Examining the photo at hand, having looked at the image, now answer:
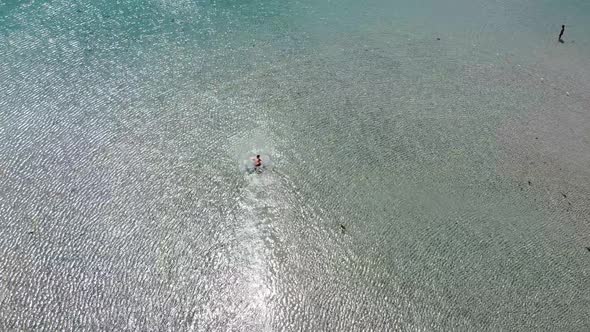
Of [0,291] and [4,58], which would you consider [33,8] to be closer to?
[4,58]

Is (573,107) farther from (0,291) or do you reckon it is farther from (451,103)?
(0,291)

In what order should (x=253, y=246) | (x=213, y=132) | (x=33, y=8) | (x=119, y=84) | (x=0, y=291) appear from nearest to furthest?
(x=0, y=291)
(x=253, y=246)
(x=213, y=132)
(x=119, y=84)
(x=33, y=8)

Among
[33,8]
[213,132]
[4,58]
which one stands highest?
[33,8]

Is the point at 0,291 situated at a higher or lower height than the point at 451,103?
lower

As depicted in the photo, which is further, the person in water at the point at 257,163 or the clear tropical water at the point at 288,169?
the person in water at the point at 257,163

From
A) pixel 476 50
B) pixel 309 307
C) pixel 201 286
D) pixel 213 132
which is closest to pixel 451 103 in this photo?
pixel 476 50

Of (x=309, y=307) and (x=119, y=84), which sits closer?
(x=309, y=307)

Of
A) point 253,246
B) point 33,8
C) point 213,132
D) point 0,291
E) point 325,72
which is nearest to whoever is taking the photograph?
point 0,291

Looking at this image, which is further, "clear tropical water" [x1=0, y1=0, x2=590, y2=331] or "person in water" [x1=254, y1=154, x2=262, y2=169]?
"person in water" [x1=254, y1=154, x2=262, y2=169]
